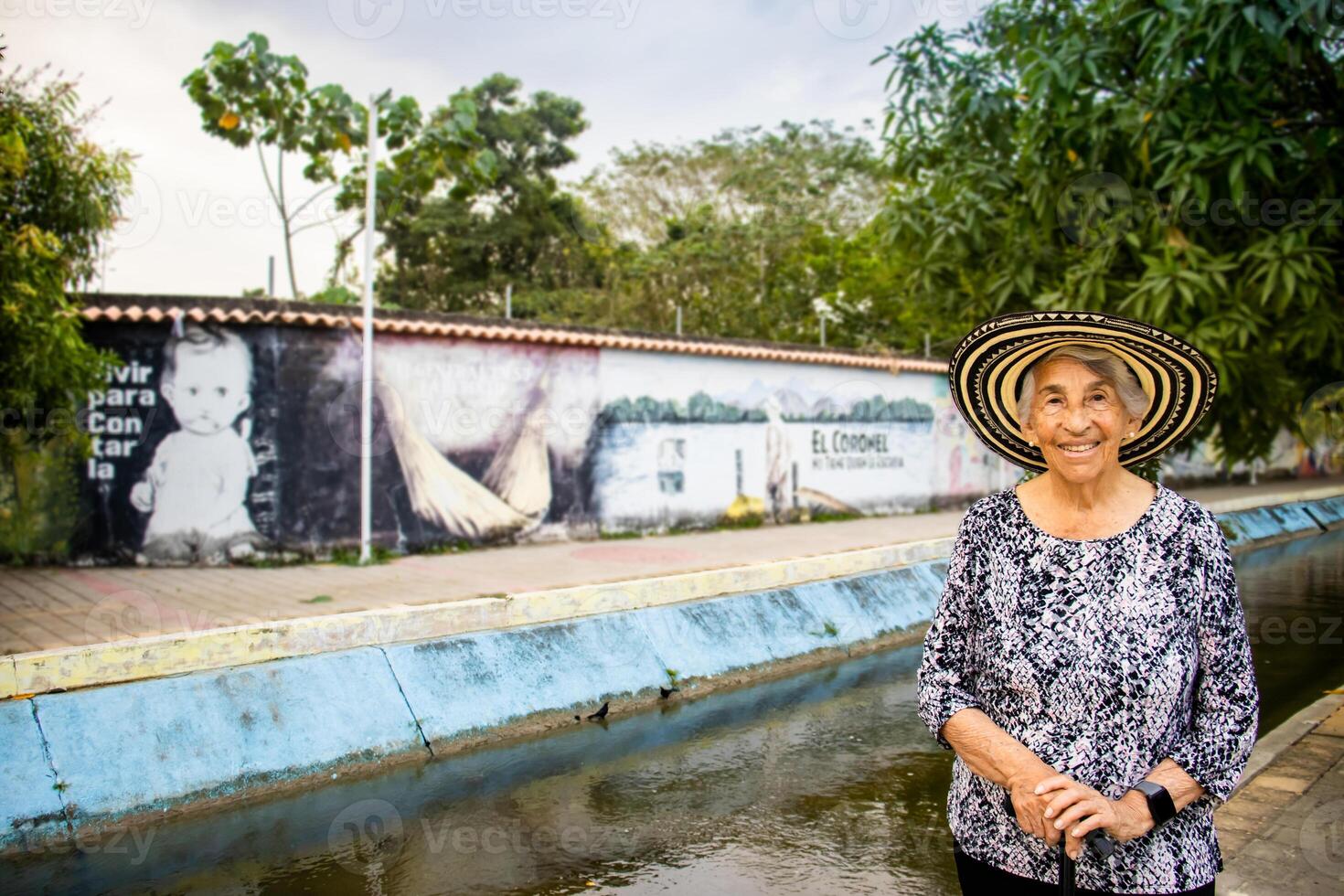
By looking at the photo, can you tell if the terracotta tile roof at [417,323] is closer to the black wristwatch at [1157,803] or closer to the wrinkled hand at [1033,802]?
the wrinkled hand at [1033,802]

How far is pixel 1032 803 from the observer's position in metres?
2.21

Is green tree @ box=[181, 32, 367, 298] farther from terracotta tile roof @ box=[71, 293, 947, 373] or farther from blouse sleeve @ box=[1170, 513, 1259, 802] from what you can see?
blouse sleeve @ box=[1170, 513, 1259, 802]

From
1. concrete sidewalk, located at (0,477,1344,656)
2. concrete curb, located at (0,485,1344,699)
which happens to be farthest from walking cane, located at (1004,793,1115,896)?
concrete sidewalk, located at (0,477,1344,656)

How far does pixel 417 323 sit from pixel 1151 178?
8.70 metres

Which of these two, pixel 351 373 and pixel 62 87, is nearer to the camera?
pixel 62 87

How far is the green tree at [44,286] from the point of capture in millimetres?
8578

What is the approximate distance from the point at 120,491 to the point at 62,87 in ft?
14.4

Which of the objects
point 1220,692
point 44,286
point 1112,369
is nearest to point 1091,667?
point 1220,692

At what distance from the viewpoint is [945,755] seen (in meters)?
6.35

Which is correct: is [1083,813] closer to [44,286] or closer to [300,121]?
[44,286]

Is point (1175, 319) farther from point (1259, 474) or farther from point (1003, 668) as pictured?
point (1259, 474)

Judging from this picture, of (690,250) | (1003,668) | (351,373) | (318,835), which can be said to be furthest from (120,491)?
(690,250)

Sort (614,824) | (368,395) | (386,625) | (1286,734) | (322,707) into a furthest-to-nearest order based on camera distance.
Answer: (368,395) → (386,625) → (322,707) → (1286,734) → (614,824)


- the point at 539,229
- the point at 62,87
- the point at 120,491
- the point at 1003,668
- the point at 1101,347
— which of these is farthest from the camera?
the point at 539,229
